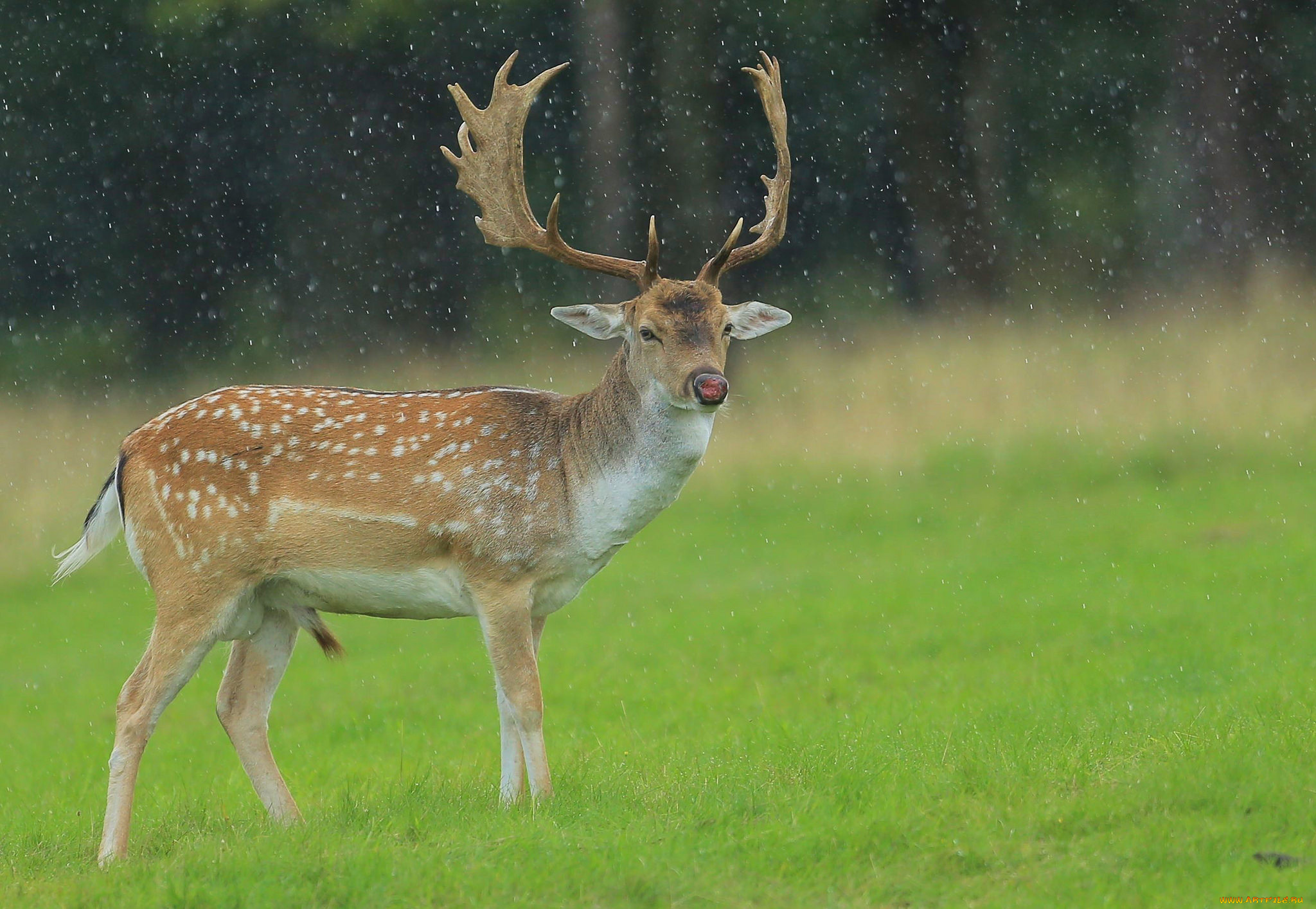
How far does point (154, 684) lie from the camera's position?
6078 mm

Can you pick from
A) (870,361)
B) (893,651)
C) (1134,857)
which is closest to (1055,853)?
(1134,857)

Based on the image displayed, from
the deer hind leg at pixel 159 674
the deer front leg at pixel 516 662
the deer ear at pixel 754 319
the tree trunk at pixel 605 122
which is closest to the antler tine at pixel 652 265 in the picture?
the deer ear at pixel 754 319

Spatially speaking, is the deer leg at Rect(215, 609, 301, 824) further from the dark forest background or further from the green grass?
the dark forest background

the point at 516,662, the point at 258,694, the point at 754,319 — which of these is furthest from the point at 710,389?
the point at 258,694

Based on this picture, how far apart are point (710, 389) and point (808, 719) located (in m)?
2.83

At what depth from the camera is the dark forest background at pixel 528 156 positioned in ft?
83.4

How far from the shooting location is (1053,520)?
13312 mm

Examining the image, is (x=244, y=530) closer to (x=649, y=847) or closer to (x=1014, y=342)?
(x=649, y=847)

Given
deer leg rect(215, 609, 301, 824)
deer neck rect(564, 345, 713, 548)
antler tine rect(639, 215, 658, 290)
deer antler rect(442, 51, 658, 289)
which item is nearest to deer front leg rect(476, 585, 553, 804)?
deer neck rect(564, 345, 713, 548)

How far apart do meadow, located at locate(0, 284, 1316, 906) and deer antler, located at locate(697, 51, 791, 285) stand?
1925mm

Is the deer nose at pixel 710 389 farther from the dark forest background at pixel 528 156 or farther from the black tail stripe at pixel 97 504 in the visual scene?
the dark forest background at pixel 528 156

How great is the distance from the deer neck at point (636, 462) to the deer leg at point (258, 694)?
1351 mm

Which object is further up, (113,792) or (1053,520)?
(113,792)

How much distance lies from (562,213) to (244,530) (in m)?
21.4
